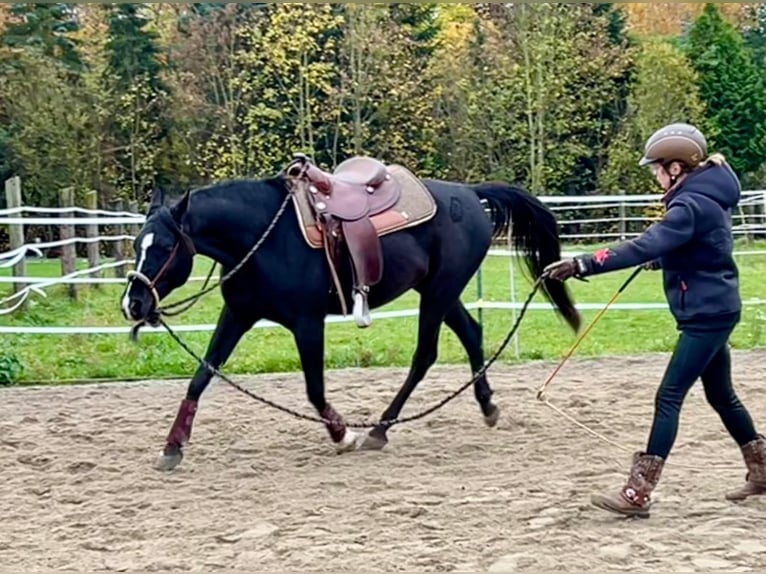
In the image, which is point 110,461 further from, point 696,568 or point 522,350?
point 522,350

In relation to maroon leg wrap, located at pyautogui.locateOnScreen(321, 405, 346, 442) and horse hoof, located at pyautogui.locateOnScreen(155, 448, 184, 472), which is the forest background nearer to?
maroon leg wrap, located at pyautogui.locateOnScreen(321, 405, 346, 442)

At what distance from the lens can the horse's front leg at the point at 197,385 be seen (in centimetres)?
539

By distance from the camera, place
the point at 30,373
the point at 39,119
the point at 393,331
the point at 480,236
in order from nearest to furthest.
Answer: the point at 480,236 → the point at 30,373 → the point at 393,331 → the point at 39,119

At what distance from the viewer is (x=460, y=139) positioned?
2520 cm

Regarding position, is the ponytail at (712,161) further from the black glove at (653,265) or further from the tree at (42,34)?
the tree at (42,34)

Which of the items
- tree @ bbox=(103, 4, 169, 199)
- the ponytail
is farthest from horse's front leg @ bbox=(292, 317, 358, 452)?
tree @ bbox=(103, 4, 169, 199)

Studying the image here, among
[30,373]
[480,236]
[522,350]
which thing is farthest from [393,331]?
[480,236]

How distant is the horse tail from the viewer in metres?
6.46

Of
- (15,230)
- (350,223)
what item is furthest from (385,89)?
(350,223)

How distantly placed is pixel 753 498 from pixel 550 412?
2187 millimetres

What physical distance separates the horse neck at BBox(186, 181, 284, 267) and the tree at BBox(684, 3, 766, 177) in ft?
73.4

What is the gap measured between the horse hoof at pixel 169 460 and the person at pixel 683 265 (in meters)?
2.26

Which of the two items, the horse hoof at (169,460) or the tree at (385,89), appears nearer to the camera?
the horse hoof at (169,460)

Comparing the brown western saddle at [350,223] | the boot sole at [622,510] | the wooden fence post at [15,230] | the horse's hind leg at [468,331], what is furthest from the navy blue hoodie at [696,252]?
the wooden fence post at [15,230]
